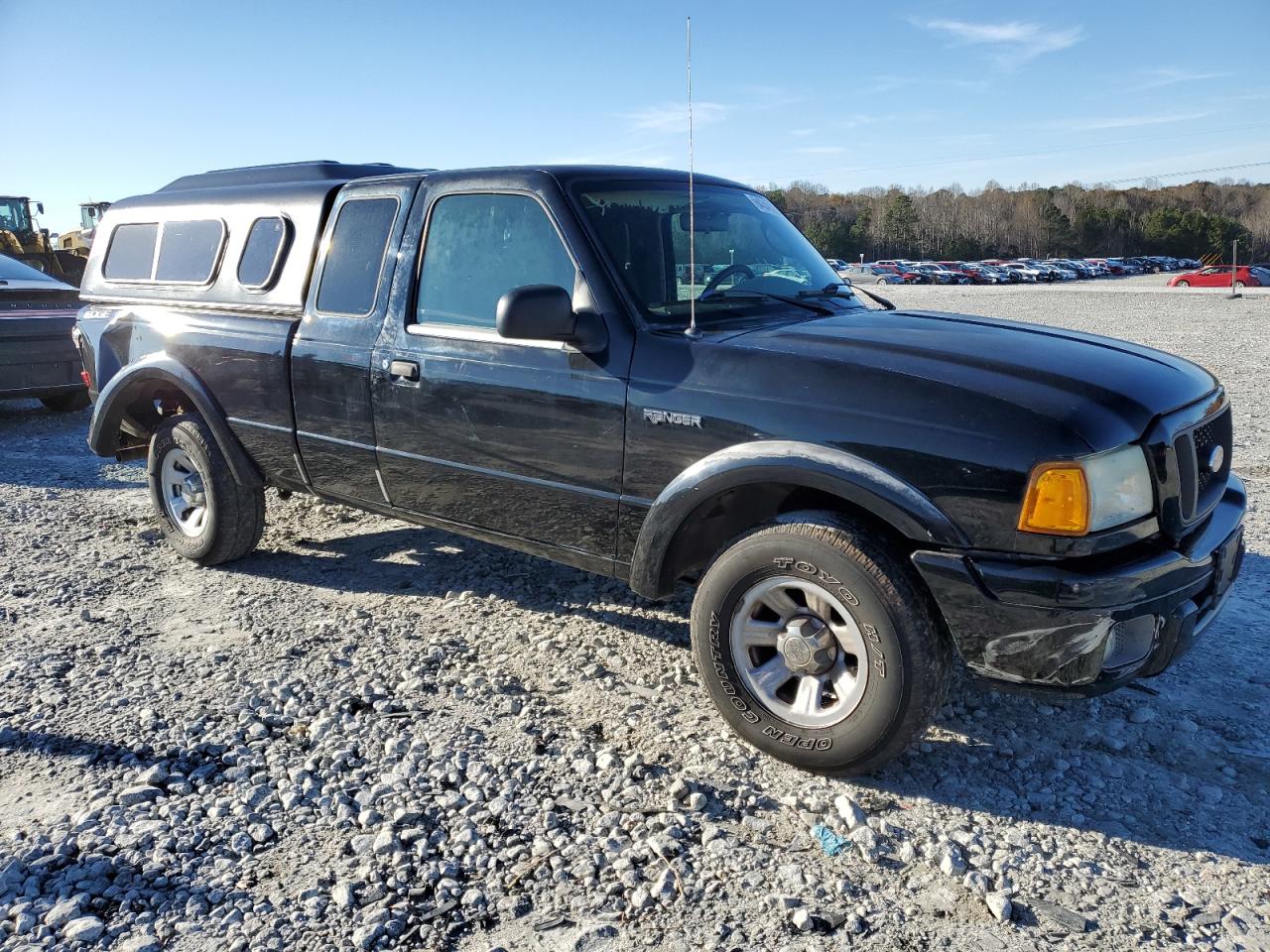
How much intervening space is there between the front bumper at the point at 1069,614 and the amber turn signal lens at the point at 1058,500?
4.4 inches

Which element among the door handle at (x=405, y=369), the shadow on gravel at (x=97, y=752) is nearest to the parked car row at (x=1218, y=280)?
the door handle at (x=405, y=369)

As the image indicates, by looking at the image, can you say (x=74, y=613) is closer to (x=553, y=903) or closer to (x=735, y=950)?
(x=553, y=903)

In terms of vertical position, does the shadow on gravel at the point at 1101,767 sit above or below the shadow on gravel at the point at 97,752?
below

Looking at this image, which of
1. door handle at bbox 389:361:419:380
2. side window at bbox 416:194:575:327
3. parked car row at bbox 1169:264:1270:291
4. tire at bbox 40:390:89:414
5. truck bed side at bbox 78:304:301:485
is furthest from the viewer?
parked car row at bbox 1169:264:1270:291

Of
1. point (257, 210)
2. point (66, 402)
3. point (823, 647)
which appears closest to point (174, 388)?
point (257, 210)

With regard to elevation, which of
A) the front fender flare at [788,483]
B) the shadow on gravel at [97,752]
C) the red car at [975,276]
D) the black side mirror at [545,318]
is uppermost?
the red car at [975,276]

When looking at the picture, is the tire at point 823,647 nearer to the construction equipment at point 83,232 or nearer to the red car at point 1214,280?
the construction equipment at point 83,232

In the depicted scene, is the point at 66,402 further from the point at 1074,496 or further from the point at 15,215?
the point at 15,215

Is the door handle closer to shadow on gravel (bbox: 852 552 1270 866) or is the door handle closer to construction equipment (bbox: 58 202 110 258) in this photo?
shadow on gravel (bbox: 852 552 1270 866)

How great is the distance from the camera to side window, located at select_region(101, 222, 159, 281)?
211 inches

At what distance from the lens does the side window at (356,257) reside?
418 centimetres

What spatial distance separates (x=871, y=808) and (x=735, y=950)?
0.80 metres

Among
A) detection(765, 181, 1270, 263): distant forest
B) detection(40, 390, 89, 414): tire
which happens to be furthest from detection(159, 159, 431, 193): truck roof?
detection(765, 181, 1270, 263): distant forest

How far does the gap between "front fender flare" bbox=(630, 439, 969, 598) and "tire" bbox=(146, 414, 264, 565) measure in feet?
8.80
